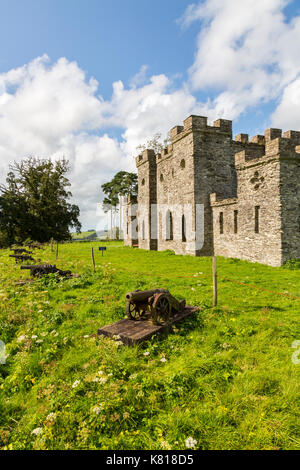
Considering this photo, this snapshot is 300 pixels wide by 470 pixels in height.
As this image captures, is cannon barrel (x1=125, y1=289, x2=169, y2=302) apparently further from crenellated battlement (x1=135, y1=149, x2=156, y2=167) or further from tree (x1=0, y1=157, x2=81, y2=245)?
tree (x1=0, y1=157, x2=81, y2=245)

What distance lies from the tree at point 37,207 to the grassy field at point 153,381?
3254cm

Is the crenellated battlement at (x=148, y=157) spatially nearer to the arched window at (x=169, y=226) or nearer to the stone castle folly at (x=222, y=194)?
the stone castle folly at (x=222, y=194)

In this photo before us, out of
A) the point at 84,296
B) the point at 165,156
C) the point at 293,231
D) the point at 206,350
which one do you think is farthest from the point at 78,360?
the point at 165,156

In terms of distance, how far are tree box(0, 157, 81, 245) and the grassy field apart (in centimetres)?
3254

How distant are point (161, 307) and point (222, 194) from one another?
612 inches

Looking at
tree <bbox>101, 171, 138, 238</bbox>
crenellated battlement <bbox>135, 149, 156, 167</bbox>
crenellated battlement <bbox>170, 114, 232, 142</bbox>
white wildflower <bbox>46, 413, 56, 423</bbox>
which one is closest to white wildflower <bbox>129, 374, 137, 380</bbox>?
white wildflower <bbox>46, 413, 56, 423</bbox>

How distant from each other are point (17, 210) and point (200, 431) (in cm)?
3883

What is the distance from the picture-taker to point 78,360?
4.83 metres

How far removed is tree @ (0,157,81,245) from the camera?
36.2m

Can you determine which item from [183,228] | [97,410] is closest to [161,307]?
[97,410]

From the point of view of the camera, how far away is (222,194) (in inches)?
778

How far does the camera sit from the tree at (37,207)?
3625 cm

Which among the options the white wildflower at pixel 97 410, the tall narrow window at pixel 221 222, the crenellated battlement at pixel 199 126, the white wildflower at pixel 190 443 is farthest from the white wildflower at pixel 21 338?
the crenellated battlement at pixel 199 126

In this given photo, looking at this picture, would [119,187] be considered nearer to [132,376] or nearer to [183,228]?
[183,228]
